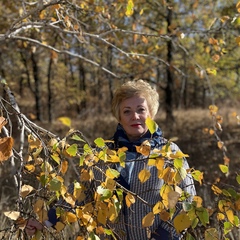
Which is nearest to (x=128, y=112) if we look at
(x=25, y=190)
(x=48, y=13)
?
(x=25, y=190)

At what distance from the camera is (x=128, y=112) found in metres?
2.13

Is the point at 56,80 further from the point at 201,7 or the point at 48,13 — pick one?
the point at 48,13

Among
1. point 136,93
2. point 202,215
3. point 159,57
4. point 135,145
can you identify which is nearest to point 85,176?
point 202,215

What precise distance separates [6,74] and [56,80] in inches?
141

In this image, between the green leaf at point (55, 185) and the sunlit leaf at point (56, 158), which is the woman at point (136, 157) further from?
the green leaf at point (55, 185)

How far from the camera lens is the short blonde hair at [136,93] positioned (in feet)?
7.03

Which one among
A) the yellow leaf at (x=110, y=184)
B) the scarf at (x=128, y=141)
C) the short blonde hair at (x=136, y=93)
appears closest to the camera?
the yellow leaf at (x=110, y=184)

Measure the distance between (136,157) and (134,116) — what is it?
0.21 metres

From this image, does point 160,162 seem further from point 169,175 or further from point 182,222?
point 182,222

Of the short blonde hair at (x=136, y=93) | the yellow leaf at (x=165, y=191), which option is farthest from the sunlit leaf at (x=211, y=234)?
the short blonde hair at (x=136, y=93)

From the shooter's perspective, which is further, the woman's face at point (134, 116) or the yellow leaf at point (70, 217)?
the woman's face at point (134, 116)

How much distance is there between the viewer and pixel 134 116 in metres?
2.10

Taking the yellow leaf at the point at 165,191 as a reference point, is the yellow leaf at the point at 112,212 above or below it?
below

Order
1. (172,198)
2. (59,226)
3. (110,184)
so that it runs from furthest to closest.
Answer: (59,226) → (110,184) → (172,198)
